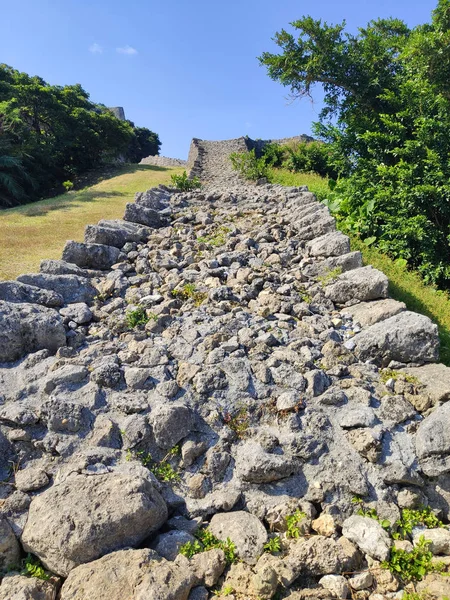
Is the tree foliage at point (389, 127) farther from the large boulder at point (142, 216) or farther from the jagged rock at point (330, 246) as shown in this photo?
the large boulder at point (142, 216)

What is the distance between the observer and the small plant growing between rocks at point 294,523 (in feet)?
8.00

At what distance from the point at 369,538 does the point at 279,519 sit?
544 millimetres

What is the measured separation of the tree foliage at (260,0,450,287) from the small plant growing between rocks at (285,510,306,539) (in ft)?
18.4

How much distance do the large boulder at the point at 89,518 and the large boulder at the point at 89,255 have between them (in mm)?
3713

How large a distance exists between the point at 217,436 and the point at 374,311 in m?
2.29

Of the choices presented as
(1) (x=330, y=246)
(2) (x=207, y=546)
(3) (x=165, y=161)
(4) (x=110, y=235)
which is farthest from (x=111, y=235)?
(3) (x=165, y=161)

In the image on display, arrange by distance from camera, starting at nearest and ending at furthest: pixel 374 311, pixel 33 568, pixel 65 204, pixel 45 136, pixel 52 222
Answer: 1. pixel 33 568
2. pixel 374 311
3. pixel 52 222
4. pixel 65 204
5. pixel 45 136

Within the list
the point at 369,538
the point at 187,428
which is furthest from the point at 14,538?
the point at 369,538

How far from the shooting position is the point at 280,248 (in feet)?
19.8

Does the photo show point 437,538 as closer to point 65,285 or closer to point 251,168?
point 65,285

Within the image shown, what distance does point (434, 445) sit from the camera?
2818mm

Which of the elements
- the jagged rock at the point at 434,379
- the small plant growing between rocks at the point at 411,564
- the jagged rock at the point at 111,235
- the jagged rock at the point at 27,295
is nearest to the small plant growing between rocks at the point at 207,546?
the small plant growing between rocks at the point at 411,564

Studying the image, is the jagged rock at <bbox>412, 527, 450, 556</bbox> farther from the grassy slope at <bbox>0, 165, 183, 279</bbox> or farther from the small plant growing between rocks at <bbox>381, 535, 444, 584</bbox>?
the grassy slope at <bbox>0, 165, 183, 279</bbox>

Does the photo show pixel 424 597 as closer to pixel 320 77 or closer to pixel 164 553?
pixel 164 553
